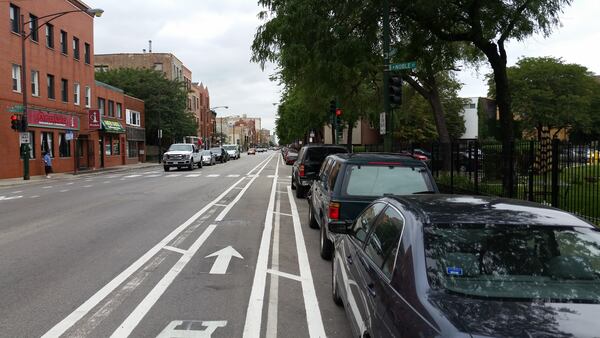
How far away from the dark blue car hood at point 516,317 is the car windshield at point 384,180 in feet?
14.6

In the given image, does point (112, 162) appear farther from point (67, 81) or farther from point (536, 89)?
point (536, 89)

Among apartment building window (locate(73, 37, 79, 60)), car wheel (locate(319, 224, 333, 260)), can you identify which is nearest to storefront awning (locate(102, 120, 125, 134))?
apartment building window (locate(73, 37, 79, 60))

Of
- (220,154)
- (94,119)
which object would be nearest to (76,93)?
(94,119)

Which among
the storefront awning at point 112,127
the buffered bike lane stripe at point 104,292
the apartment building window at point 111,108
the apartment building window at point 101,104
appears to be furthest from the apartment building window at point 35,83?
the buffered bike lane stripe at point 104,292

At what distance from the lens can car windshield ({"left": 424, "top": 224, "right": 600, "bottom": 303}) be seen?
9.29 feet

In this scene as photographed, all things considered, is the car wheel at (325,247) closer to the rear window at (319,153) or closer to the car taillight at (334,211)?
the car taillight at (334,211)

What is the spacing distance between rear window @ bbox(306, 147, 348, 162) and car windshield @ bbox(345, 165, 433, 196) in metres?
9.31

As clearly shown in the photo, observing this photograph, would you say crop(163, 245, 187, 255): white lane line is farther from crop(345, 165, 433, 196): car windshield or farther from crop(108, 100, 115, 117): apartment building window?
crop(108, 100, 115, 117): apartment building window

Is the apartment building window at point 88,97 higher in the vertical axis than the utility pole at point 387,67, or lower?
higher

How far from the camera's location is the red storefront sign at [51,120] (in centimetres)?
3088

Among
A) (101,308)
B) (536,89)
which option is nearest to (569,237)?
(101,308)

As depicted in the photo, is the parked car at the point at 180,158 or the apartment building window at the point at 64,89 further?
the parked car at the point at 180,158

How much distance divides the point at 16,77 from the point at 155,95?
2722cm

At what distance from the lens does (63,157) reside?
3547 centimetres
